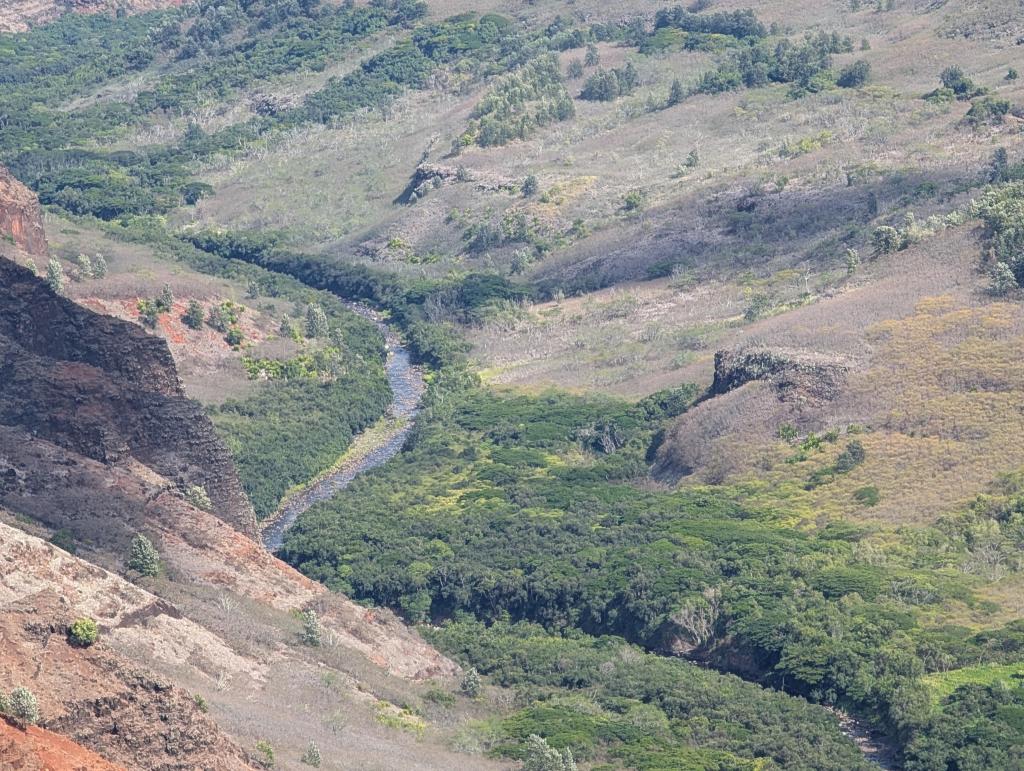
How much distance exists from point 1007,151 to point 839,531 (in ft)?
220

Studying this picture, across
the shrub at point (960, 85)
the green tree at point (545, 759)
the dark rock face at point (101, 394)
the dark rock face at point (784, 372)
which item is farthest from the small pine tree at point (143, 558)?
the shrub at point (960, 85)

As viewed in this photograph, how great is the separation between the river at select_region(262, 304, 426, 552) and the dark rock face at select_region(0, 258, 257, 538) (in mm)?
16714

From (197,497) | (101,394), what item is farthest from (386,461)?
(101,394)

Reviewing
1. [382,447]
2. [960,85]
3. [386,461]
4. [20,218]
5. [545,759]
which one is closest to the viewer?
[545,759]

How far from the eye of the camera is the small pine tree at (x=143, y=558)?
86.5 meters

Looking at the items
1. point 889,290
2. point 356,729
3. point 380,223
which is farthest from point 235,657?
point 380,223

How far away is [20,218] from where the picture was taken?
499ft

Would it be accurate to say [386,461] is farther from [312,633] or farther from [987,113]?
→ [987,113]

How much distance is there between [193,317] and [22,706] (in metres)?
97.8

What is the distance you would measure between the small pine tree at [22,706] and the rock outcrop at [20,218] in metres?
97.6

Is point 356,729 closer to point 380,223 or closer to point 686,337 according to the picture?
point 686,337

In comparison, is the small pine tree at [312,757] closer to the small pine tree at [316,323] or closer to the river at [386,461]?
the river at [386,461]

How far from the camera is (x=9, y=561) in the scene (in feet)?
219

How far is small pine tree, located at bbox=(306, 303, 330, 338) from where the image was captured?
15825cm
